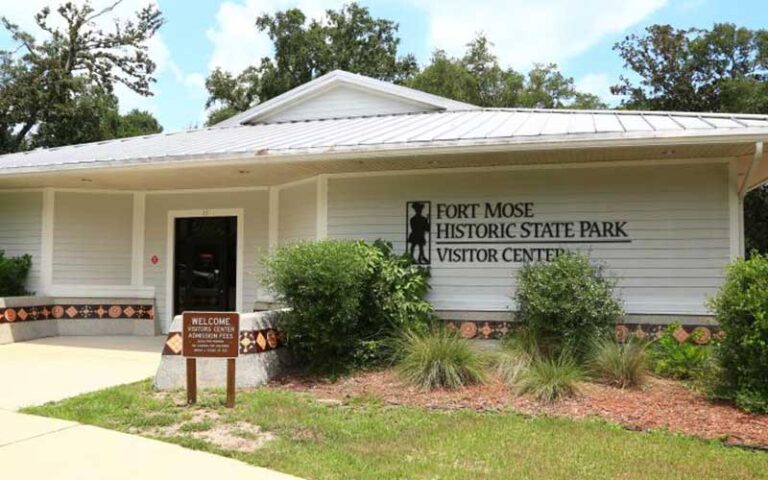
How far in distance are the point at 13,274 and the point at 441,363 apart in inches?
382

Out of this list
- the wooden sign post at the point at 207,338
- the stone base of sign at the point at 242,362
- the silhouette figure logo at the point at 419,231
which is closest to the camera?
the wooden sign post at the point at 207,338

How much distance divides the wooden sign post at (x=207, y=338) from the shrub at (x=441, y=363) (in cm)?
226

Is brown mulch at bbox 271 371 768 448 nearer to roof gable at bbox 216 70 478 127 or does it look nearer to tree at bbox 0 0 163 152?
roof gable at bbox 216 70 478 127

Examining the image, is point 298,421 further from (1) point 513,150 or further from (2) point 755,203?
(2) point 755,203

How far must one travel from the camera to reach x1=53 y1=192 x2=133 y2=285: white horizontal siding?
13.6 meters

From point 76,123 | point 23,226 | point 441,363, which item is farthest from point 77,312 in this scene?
point 76,123

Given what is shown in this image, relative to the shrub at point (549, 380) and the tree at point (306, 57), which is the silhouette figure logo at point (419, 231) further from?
the tree at point (306, 57)

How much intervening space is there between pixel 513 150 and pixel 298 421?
4.78m

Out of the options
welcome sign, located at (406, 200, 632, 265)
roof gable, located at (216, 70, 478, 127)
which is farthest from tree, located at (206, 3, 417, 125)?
welcome sign, located at (406, 200, 632, 265)

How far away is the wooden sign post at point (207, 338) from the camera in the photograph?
22.9 ft

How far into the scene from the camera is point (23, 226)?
13688 millimetres

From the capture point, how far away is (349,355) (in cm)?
894

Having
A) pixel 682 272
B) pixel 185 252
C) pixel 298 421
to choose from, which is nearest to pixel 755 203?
pixel 682 272

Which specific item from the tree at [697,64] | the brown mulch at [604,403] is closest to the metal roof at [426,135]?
the brown mulch at [604,403]
